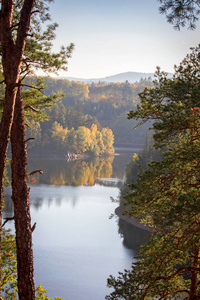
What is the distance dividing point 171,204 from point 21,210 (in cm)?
212

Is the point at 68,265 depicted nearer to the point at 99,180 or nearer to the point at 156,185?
the point at 156,185

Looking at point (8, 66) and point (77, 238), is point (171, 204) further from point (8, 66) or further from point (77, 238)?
point (77, 238)

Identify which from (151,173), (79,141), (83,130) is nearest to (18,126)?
(151,173)

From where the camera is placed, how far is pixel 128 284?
5.31m

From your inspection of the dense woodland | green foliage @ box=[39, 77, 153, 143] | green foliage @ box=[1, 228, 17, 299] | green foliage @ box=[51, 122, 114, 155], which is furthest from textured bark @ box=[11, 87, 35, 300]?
green foliage @ box=[39, 77, 153, 143]

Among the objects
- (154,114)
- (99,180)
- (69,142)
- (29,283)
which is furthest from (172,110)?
(69,142)

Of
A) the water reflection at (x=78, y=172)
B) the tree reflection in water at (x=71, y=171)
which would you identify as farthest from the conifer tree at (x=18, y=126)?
the tree reflection in water at (x=71, y=171)

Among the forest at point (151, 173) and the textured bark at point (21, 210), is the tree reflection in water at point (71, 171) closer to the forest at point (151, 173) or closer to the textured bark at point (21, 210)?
the forest at point (151, 173)

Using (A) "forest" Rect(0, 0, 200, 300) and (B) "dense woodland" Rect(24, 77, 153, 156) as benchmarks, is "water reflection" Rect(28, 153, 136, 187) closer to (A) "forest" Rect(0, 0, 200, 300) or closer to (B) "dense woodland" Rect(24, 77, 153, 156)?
(B) "dense woodland" Rect(24, 77, 153, 156)

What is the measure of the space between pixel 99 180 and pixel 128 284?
3754cm

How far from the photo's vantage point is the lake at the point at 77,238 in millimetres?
16328

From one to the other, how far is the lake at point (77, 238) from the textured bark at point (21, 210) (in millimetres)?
2090

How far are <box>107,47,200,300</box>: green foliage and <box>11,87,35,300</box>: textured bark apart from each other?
125cm

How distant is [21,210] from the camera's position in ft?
16.6
